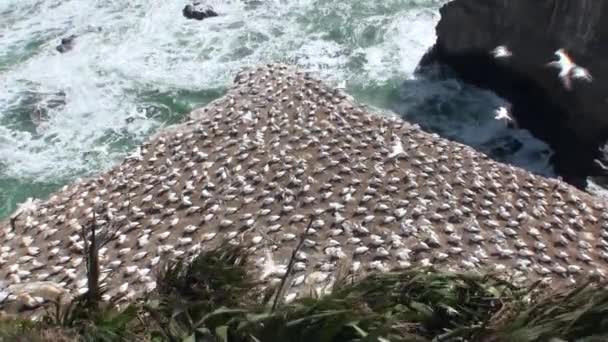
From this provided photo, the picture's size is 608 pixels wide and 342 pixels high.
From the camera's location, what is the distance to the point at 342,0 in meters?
26.7

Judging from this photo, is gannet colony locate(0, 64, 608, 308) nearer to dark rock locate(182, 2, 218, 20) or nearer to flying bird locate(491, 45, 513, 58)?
flying bird locate(491, 45, 513, 58)

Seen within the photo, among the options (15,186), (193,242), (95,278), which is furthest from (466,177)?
(15,186)

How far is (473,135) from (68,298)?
42.3 feet

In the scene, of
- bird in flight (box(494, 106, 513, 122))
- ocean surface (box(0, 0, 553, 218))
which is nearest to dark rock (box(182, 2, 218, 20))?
ocean surface (box(0, 0, 553, 218))

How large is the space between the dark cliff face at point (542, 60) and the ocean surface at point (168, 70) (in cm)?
50

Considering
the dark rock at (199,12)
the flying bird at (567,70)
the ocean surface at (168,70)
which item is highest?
the flying bird at (567,70)

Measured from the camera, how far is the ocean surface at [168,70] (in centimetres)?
1944

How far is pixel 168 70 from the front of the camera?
75.9 ft

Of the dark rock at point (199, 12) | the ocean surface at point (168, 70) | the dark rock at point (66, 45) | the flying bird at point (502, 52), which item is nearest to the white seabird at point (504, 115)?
the ocean surface at point (168, 70)

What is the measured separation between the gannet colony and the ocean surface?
162 inches

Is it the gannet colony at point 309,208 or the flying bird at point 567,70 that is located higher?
the flying bird at point 567,70

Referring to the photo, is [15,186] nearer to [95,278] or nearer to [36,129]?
[36,129]

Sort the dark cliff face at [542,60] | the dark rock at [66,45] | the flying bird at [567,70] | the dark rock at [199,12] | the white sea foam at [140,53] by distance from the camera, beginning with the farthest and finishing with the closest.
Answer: the dark rock at [199,12]
the dark rock at [66,45]
the white sea foam at [140,53]
the flying bird at [567,70]
the dark cliff face at [542,60]

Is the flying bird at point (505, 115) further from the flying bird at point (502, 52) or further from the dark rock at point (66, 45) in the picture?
the dark rock at point (66, 45)
